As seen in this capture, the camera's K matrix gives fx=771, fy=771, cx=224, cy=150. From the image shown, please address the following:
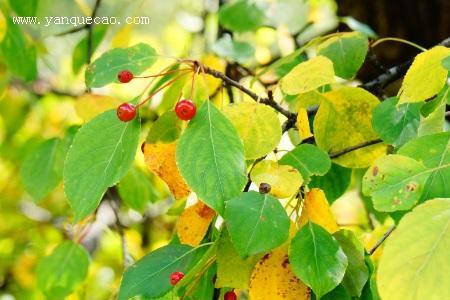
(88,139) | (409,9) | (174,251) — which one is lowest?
(409,9)

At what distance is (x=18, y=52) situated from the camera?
1503 millimetres

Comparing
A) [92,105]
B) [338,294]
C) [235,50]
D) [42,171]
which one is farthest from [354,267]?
[42,171]

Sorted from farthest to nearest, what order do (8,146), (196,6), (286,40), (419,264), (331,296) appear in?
1. (196,6)
2. (8,146)
3. (286,40)
4. (331,296)
5. (419,264)

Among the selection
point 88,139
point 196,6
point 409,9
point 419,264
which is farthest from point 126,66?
point 196,6

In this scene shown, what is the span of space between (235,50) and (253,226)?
32.8 inches

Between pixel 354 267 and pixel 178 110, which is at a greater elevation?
pixel 178 110

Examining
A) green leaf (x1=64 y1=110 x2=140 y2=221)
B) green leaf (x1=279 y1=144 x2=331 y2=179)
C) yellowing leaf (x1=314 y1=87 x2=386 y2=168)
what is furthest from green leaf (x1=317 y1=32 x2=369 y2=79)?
green leaf (x1=64 y1=110 x2=140 y2=221)

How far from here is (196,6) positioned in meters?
2.67

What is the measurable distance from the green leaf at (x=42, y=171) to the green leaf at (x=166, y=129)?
654 millimetres

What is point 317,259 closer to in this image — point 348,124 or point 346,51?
point 348,124

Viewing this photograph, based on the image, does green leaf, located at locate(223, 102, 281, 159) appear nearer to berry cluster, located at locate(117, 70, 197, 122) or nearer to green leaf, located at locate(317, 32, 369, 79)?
berry cluster, located at locate(117, 70, 197, 122)

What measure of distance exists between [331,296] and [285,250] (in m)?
0.06

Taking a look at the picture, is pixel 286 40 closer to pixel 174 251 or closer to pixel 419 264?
pixel 174 251

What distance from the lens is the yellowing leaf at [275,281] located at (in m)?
0.77
